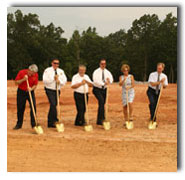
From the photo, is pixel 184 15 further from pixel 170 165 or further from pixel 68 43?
pixel 68 43

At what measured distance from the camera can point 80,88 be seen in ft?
34.6

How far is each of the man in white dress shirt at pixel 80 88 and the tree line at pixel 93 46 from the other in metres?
0.40

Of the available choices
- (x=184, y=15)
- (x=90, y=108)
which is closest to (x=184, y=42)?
(x=184, y=15)

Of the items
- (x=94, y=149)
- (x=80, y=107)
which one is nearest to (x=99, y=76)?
(x=80, y=107)

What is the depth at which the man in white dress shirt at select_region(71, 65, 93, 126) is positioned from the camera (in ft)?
33.6

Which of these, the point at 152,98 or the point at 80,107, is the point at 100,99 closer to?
the point at 80,107

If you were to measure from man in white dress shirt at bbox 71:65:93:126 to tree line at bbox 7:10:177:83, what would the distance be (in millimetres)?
395

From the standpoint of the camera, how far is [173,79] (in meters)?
9.50

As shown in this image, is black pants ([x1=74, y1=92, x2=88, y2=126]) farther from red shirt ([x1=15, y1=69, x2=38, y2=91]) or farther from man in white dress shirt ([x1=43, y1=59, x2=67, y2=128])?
red shirt ([x1=15, y1=69, x2=38, y2=91])

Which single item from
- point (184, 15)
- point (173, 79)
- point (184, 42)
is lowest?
point (173, 79)

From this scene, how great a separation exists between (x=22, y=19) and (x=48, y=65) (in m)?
1.75

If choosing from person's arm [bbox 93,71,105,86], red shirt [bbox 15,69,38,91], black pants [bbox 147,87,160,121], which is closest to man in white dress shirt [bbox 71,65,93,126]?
person's arm [bbox 93,71,105,86]
